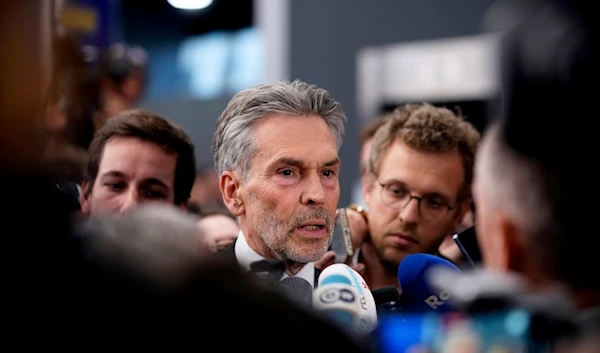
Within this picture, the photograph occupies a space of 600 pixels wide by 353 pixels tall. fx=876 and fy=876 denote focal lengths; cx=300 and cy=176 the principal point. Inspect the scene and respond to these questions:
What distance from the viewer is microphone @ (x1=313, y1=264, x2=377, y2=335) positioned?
4.78 feet

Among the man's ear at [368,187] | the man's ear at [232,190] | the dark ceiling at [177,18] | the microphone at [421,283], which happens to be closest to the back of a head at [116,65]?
the man's ear at [368,187]

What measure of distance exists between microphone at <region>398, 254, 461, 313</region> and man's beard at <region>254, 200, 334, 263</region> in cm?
38

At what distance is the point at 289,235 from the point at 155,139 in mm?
755

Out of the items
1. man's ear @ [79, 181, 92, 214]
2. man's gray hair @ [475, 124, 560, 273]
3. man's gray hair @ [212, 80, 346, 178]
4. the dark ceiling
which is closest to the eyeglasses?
man's gray hair @ [212, 80, 346, 178]

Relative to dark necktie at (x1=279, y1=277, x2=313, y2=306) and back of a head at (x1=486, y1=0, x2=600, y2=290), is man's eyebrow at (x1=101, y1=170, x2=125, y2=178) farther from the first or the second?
back of a head at (x1=486, y1=0, x2=600, y2=290)

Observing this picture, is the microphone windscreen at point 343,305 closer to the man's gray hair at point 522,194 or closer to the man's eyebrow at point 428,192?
the man's gray hair at point 522,194

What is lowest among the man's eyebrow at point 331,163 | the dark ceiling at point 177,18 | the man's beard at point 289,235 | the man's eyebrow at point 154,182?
the man's beard at point 289,235

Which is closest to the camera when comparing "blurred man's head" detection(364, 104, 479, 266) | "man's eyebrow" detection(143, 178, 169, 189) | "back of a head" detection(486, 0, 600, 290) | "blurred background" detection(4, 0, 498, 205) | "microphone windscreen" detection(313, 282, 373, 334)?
"back of a head" detection(486, 0, 600, 290)

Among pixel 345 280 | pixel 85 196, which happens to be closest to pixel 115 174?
pixel 85 196

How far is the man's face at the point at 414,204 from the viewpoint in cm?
301

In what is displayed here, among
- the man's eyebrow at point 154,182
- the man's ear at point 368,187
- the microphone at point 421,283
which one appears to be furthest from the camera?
the man's ear at point 368,187

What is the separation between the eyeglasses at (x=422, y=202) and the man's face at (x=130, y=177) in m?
0.78

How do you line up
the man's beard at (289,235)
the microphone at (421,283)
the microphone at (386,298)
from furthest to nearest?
the man's beard at (289,235) → the microphone at (386,298) → the microphone at (421,283)

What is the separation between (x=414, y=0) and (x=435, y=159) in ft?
13.6
